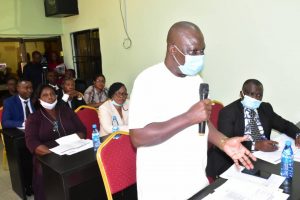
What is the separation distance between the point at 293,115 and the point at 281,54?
0.66 meters

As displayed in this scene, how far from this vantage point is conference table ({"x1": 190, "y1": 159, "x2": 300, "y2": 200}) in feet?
4.25

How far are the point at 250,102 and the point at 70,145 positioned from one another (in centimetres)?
163

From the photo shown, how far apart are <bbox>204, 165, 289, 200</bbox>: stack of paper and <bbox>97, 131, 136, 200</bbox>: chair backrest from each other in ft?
2.08

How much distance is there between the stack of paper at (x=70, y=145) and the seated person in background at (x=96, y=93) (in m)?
2.11

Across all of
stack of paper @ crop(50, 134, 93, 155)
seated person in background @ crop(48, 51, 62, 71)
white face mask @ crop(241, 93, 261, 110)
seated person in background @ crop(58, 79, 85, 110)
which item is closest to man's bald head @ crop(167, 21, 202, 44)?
white face mask @ crop(241, 93, 261, 110)

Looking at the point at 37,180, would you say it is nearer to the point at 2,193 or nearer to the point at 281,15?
the point at 2,193

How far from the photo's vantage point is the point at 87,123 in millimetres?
3029

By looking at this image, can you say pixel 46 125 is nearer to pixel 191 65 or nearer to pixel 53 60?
pixel 191 65

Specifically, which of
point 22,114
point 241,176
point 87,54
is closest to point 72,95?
point 22,114

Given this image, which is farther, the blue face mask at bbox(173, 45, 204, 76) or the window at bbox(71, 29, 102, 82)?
the window at bbox(71, 29, 102, 82)

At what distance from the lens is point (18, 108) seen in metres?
3.41

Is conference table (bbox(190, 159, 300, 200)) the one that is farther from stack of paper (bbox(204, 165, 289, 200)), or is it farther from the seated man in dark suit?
the seated man in dark suit

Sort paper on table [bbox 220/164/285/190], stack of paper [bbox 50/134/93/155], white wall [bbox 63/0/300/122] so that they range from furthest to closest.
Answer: white wall [bbox 63/0/300/122] → stack of paper [bbox 50/134/93/155] → paper on table [bbox 220/164/285/190]

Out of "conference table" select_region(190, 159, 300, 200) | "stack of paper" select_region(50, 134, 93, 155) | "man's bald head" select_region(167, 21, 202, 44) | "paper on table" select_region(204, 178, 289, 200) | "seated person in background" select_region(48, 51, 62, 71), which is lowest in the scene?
"stack of paper" select_region(50, 134, 93, 155)
